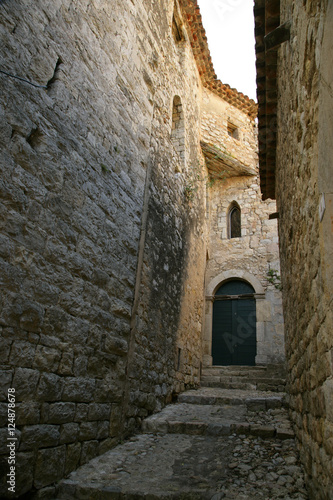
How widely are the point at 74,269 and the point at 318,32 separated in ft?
8.38

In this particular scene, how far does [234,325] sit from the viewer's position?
9805 millimetres

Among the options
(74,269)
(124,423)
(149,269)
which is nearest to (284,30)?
(74,269)

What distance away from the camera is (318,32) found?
1696 mm

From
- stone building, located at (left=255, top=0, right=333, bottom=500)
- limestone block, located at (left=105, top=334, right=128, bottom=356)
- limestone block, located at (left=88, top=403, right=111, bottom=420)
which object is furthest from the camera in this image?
limestone block, located at (left=105, top=334, right=128, bottom=356)

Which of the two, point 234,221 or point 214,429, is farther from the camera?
point 234,221

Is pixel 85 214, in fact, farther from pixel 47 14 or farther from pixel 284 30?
pixel 284 30

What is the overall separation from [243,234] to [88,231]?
7.38 metres

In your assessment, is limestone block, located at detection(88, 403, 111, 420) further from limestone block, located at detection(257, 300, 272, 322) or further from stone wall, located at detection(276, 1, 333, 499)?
limestone block, located at detection(257, 300, 272, 322)

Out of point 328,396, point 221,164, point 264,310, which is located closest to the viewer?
point 328,396

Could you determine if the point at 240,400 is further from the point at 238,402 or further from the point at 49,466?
the point at 49,466

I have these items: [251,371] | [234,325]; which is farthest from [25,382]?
[234,325]

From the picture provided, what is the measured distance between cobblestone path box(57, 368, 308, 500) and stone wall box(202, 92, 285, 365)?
14.0ft

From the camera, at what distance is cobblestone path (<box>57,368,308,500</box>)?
107 inches

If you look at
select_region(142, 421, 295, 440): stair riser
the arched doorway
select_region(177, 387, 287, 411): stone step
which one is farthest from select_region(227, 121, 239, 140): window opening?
select_region(142, 421, 295, 440): stair riser
